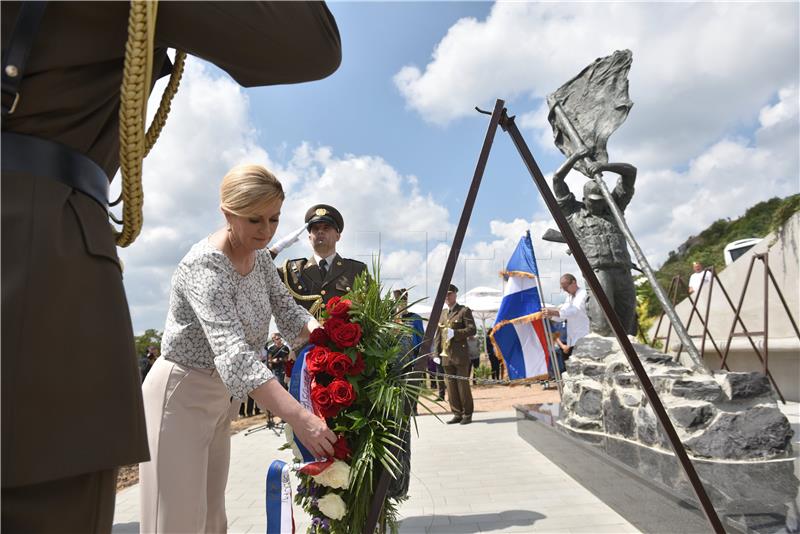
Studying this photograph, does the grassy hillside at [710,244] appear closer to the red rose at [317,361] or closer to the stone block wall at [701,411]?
the stone block wall at [701,411]

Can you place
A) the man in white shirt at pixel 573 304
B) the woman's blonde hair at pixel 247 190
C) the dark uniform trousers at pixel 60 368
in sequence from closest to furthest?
1. the dark uniform trousers at pixel 60 368
2. the woman's blonde hair at pixel 247 190
3. the man in white shirt at pixel 573 304

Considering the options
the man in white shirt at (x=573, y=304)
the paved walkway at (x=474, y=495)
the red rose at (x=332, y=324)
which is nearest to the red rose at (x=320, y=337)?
the red rose at (x=332, y=324)

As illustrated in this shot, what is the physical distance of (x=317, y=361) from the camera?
1.94 meters

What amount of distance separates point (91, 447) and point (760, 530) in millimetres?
2954

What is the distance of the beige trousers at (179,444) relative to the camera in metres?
1.84

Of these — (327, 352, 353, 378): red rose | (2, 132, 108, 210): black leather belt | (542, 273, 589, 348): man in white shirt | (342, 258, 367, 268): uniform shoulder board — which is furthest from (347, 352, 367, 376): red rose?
(542, 273, 589, 348): man in white shirt

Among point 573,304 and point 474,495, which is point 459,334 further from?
point 474,495

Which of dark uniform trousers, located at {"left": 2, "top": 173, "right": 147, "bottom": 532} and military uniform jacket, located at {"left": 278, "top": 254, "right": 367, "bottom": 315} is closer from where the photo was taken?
dark uniform trousers, located at {"left": 2, "top": 173, "right": 147, "bottom": 532}

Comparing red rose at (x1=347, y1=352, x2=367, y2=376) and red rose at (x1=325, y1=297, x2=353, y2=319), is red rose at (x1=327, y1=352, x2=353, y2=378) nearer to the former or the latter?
red rose at (x1=347, y1=352, x2=367, y2=376)

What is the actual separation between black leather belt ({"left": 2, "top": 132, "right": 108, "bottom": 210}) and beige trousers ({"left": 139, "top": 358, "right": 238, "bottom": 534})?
1.03 metres

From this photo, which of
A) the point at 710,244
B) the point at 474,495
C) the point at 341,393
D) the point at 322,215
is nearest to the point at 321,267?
the point at 322,215

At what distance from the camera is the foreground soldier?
0.89 m

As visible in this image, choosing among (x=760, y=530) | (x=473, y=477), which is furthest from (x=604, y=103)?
(x=760, y=530)

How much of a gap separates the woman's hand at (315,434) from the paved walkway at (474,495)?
2.71m
